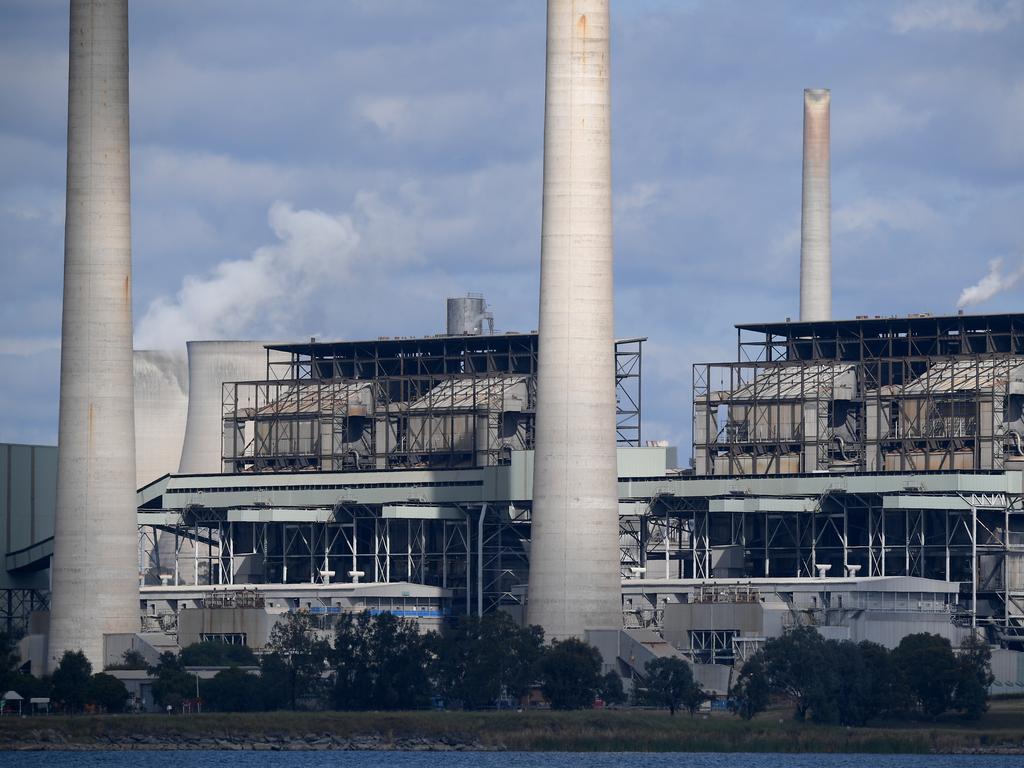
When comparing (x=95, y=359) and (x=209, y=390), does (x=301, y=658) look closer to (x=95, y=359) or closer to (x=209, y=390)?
(x=95, y=359)

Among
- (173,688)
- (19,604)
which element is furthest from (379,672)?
(19,604)

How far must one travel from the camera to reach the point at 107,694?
4161 inches

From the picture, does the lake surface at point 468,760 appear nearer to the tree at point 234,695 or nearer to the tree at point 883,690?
the tree at point 883,690

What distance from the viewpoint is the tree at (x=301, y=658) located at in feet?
347

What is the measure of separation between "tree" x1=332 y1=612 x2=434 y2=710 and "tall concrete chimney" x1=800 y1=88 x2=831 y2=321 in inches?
2197

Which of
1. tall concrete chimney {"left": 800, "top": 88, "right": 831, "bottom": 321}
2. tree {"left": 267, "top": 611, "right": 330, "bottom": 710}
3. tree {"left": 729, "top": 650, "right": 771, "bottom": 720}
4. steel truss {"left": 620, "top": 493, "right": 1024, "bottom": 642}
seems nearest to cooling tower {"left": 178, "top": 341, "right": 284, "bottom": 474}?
steel truss {"left": 620, "top": 493, "right": 1024, "bottom": 642}

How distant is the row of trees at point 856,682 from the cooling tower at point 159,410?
71665 millimetres

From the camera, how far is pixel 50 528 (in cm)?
15050

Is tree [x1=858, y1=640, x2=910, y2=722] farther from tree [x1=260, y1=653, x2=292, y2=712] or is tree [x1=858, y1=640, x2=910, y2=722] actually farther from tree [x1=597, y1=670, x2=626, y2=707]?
tree [x1=260, y1=653, x2=292, y2=712]

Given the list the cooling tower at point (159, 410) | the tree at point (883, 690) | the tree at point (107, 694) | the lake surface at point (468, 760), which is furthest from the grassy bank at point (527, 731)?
the cooling tower at point (159, 410)

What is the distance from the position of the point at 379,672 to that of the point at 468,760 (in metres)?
13.0

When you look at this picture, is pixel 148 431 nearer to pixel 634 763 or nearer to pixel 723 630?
pixel 723 630

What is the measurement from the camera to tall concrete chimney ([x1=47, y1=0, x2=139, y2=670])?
4449 inches

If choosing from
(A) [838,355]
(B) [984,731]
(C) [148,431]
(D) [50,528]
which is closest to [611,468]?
(B) [984,731]
